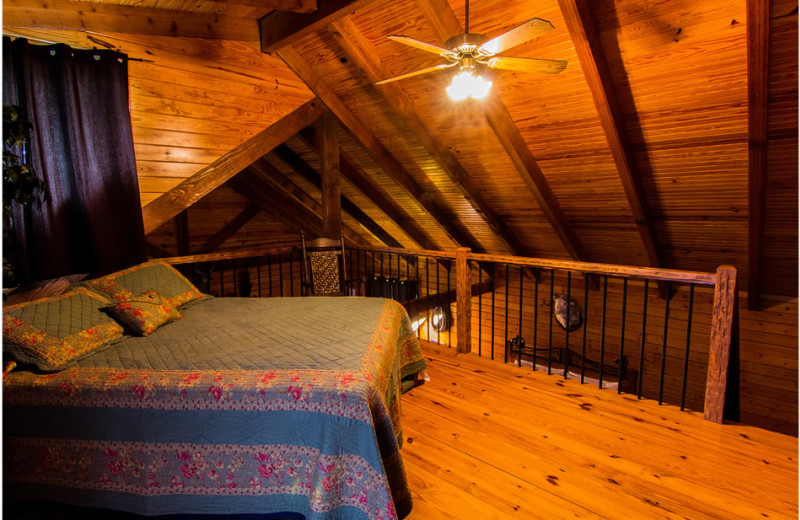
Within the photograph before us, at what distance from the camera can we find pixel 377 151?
5008mm

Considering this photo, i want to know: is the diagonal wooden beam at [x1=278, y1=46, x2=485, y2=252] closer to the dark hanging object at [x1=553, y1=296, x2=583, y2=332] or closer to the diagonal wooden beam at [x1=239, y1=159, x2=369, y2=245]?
the dark hanging object at [x1=553, y1=296, x2=583, y2=332]

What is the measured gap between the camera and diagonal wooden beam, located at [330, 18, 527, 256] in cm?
355

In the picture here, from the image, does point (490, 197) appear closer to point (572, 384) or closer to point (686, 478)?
point (572, 384)

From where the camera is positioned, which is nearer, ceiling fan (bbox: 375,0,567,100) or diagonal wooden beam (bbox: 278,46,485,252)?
ceiling fan (bbox: 375,0,567,100)

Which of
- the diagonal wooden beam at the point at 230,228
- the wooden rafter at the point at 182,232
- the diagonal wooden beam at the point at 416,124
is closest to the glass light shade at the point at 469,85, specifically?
the diagonal wooden beam at the point at 416,124

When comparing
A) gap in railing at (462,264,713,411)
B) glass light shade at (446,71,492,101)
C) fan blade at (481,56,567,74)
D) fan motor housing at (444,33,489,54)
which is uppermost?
fan motor housing at (444,33,489,54)

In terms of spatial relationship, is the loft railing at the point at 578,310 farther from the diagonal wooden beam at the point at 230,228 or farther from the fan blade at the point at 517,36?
the fan blade at the point at 517,36

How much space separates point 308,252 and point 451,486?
2.85 metres

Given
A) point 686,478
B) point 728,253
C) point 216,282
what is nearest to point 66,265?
point 686,478

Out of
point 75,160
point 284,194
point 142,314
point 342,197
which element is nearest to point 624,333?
point 142,314

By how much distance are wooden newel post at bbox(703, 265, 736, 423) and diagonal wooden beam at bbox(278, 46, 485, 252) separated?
11.5 feet

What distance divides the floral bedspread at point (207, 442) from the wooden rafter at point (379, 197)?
4.31 m

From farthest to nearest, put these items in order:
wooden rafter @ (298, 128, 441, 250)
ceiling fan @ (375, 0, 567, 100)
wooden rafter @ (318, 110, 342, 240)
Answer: wooden rafter @ (298, 128, 441, 250)
wooden rafter @ (318, 110, 342, 240)
ceiling fan @ (375, 0, 567, 100)

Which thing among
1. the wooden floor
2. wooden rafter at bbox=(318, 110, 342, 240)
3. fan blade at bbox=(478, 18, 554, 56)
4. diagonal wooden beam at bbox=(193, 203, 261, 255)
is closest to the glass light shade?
fan blade at bbox=(478, 18, 554, 56)
